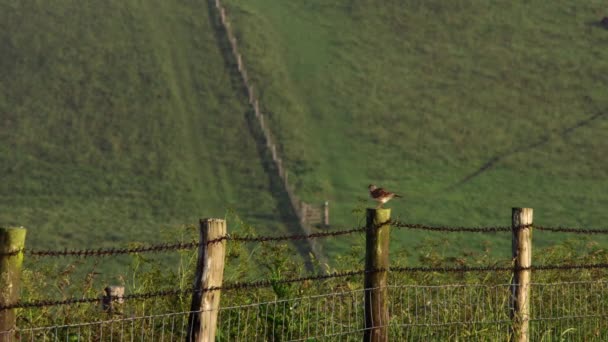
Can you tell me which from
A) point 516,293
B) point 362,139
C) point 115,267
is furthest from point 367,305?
point 362,139

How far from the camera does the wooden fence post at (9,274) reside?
6848mm

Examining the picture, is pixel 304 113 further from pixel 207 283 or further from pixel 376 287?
pixel 207 283

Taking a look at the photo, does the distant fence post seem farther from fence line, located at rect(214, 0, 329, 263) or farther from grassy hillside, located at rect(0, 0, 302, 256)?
grassy hillside, located at rect(0, 0, 302, 256)

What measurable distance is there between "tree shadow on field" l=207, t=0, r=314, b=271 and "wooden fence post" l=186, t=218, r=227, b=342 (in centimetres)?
3489

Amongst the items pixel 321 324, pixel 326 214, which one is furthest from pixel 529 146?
pixel 321 324

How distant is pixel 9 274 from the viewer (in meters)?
6.87

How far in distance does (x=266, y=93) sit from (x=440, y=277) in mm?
58721

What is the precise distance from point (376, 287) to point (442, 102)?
64386mm

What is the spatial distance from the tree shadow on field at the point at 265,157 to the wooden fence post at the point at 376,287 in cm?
3391

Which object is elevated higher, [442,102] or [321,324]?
[442,102]

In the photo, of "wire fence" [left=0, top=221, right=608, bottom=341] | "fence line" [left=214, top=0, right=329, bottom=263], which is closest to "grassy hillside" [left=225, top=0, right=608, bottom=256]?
"fence line" [left=214, top=0, right=329, bottom=263]

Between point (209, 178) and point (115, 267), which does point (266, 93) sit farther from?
point (115, 267)

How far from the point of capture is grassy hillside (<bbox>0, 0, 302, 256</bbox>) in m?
56.0

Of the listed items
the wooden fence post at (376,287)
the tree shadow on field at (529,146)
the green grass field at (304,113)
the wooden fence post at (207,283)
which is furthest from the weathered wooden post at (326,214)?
the wooden fence post at (207,283)
